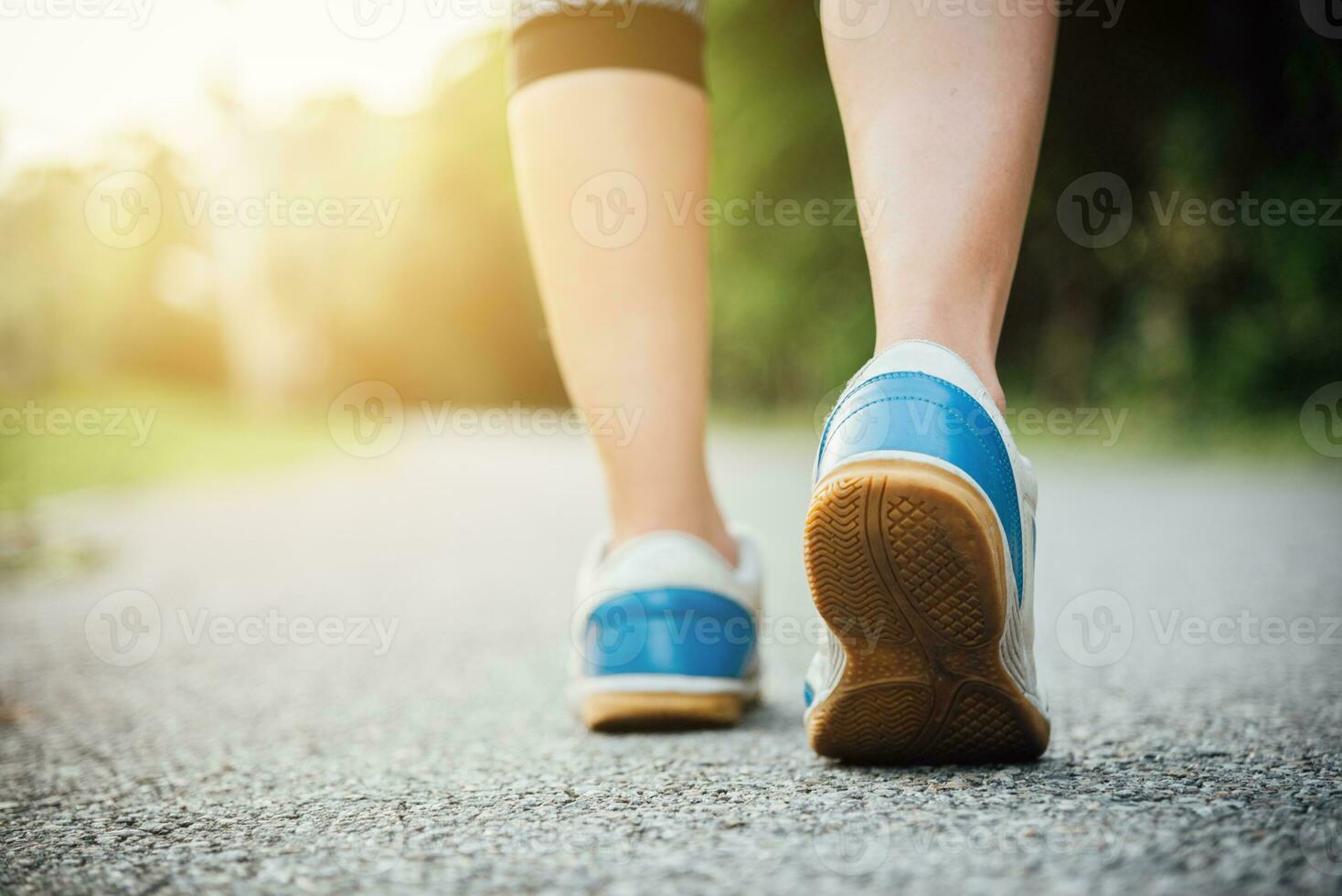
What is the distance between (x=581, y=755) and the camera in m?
0.91

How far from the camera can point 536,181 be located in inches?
42.0

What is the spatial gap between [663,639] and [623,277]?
360 millimetres

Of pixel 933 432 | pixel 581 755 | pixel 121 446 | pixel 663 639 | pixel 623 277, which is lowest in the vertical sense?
pixel 581 755

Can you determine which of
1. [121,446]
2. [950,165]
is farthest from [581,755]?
[121,446]

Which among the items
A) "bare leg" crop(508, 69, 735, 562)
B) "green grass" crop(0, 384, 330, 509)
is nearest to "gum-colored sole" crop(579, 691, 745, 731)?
"bare leg" crop(508, 69, 735, 562)

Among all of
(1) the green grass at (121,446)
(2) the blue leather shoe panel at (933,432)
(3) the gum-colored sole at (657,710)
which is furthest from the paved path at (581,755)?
(1) the green grass at (121,446)

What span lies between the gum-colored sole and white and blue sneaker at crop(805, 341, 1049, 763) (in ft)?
0.71

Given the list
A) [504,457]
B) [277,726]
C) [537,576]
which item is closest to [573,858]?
[277,726]

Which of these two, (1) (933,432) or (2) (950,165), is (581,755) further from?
(2) (950,165)

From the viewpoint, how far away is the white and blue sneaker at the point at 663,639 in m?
0.99

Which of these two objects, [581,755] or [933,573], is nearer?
[933,573]

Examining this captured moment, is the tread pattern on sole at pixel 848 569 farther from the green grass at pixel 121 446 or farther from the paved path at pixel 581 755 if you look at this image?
the green grass at pixel 121 446

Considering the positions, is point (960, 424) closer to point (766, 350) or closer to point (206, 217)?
point (766, 350)

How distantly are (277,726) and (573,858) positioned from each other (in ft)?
2.16
